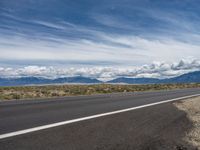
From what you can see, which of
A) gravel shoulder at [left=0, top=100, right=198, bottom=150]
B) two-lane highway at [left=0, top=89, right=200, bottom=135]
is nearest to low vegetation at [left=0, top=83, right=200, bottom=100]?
two-lane highway at [left=0, top=89, right=200, bottom=135]

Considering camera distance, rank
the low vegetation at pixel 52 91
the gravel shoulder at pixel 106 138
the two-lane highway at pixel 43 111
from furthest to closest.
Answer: the low vegetation at pixel 52 91, the two-lane highway at pixel 43 111, the gravel shoulder at pixel 106 138

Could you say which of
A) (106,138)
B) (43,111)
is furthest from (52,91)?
(106,138)

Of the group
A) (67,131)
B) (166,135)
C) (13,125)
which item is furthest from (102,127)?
(13,125)

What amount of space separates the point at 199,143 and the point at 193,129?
2003 mm

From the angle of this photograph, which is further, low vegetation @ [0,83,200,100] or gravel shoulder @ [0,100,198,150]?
low vegetation @ [0,83,200,100]

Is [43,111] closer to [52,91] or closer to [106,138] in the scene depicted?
[106,138]

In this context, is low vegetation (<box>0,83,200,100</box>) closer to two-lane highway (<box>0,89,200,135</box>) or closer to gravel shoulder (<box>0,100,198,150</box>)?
two-lane highway (<box>0,89,200,135</box>)

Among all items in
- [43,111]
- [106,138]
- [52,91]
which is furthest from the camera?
[52,91]

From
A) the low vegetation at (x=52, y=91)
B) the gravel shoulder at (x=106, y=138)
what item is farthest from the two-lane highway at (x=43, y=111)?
the low vegetation at (x=52, y=91)

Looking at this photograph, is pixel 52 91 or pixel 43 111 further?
pixel 52 91

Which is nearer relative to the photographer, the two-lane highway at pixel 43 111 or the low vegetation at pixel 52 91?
Answer: the two-lane highway at pixel 43 111

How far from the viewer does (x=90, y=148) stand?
230 inches

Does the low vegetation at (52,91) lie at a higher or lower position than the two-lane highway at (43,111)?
lower

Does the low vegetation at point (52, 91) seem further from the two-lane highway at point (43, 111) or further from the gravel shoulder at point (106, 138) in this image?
the gravel shoulder at point (106, 138)
